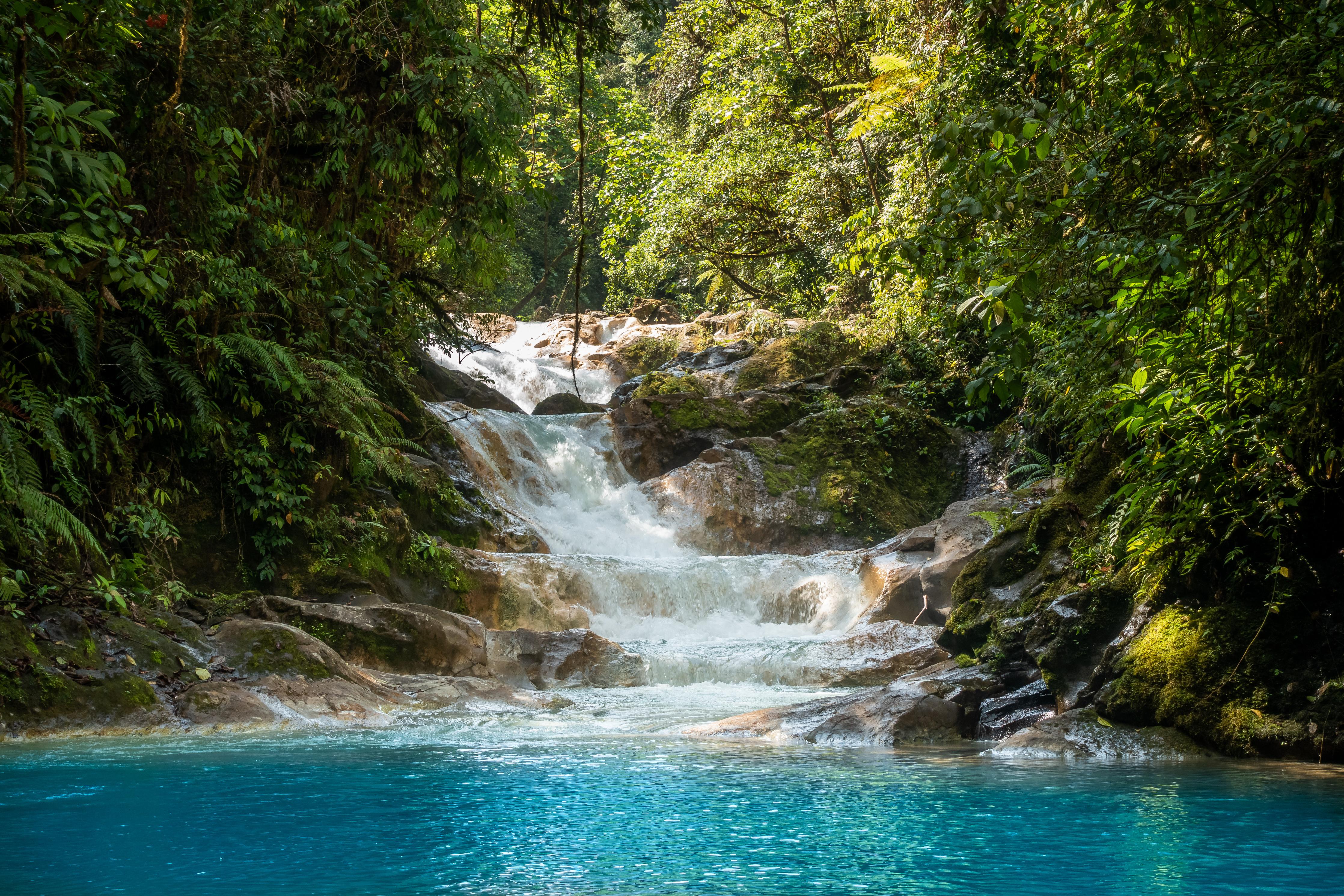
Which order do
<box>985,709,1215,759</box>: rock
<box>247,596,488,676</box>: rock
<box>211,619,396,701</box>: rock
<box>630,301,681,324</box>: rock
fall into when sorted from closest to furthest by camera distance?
<box>985,709,1215,759</box>: rock, <box>211,619,396,701</box>: rock, <box>247,596,488,676</box>: rock, <box>630,301,681,324</box>: rock

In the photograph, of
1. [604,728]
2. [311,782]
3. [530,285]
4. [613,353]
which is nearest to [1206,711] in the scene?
[604,728]

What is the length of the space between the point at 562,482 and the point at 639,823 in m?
12.7

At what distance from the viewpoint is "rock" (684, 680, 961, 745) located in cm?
595

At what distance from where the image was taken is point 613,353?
24.3 metres

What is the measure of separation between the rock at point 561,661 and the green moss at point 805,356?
11.2 m

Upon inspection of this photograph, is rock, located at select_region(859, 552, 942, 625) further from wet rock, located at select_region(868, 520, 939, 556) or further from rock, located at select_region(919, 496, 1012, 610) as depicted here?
wet rock, located at select_region(868, 520, 939, 556)

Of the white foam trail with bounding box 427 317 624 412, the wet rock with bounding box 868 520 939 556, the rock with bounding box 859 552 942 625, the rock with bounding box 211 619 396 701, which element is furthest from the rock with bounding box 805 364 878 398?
the rock with bounding box 211 619 396 701

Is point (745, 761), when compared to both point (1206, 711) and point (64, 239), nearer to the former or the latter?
point (1206, 711)

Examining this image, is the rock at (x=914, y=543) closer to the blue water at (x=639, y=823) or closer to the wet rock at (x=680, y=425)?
the wet rock at (x=680, y=425)

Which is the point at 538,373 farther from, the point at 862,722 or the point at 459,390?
the point at 862,722

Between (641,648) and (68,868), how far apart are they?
7.76 meters

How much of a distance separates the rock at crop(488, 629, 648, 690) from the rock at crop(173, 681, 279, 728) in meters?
2.89

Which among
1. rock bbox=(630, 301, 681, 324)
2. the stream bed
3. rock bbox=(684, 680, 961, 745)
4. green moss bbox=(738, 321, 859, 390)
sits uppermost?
rock bbox=(630, 301, 681, 324)

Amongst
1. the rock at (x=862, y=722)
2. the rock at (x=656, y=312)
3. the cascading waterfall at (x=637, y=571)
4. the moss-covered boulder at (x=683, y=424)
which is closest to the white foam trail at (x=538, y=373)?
the moss-covered boulder at (x=683, y=424)
